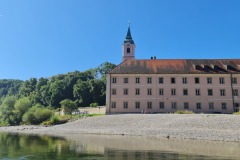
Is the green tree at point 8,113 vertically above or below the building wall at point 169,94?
below

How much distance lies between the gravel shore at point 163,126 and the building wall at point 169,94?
750cm

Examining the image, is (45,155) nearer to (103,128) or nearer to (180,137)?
(180,137)

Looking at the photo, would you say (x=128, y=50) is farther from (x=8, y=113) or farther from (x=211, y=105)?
(x=8, y=113)

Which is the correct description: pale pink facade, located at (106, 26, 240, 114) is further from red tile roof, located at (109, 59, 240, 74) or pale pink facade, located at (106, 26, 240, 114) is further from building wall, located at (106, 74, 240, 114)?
red tile roof, located at (109, 59, 240, 74)

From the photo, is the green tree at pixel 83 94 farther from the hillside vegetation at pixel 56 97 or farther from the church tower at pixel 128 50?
the church tower at pixel 128 50

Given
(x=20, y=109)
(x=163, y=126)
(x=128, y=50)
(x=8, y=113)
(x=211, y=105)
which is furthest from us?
(x=128, y=50)

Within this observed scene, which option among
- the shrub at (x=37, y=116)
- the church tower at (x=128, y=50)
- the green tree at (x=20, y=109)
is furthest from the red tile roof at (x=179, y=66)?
the church tower at (x=128, y=50)

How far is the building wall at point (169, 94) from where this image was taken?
45.7 metres

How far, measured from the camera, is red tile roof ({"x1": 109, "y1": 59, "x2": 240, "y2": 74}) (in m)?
47.0

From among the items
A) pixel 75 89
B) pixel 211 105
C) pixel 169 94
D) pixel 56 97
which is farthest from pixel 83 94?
pixel 211 105

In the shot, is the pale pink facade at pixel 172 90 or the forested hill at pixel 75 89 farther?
the forested hill at pixel 75 89

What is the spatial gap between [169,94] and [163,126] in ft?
48.8

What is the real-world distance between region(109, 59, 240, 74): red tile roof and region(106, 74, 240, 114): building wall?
2.54 feet

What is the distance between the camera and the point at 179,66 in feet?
159
